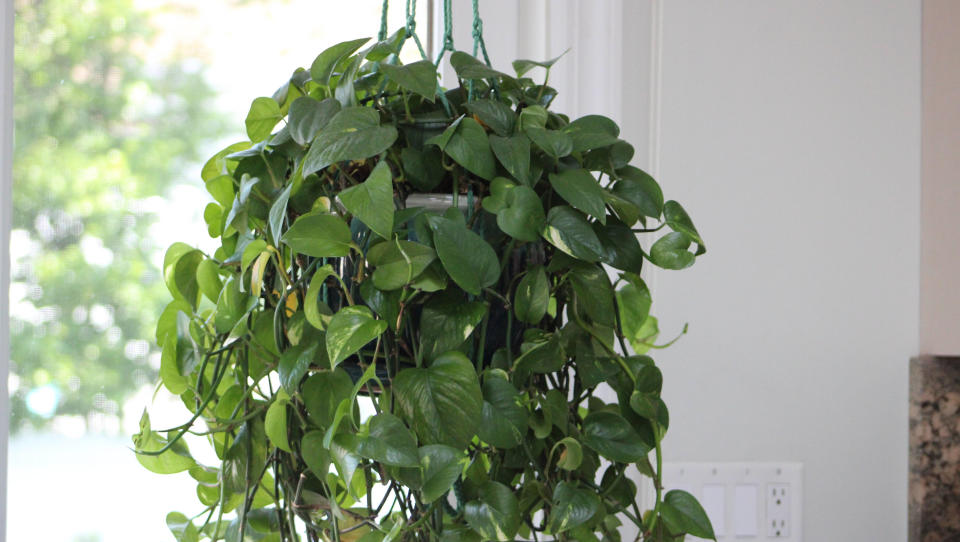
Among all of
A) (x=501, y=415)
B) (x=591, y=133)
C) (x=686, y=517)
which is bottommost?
(x=686, y=517)

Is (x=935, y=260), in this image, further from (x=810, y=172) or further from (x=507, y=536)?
(x=507, y=536)

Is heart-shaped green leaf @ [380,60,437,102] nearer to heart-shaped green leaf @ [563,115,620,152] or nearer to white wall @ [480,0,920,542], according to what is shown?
heart-shaped green leaf @ [563,115,620,152]

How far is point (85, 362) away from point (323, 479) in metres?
0.65

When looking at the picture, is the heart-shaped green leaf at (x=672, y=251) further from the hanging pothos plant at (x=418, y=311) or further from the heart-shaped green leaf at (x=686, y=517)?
the heart-shaped green leaf at (x=686, y=517)

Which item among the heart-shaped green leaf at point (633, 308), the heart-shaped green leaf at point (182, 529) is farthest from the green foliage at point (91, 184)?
the heart-shaped green leaf at point (633, 308)

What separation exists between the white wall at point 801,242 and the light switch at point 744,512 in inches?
2.1

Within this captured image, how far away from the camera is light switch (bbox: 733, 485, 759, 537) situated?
1.13 meters

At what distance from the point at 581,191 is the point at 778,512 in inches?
31.3

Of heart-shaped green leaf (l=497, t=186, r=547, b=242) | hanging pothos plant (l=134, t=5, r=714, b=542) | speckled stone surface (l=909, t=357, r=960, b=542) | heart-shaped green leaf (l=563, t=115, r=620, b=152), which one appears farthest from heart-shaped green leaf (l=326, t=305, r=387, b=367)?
speckled stone surface (l=909, t=357, r=960, b=542)

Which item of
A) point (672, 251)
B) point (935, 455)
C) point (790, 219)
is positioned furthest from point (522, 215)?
point (935, 455)

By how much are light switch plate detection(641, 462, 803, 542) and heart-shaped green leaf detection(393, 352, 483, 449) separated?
0.69 metres

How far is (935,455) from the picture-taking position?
1.16 m

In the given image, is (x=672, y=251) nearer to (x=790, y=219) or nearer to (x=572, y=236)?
(x=572, y=236)

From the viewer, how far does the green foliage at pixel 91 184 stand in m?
1.05
